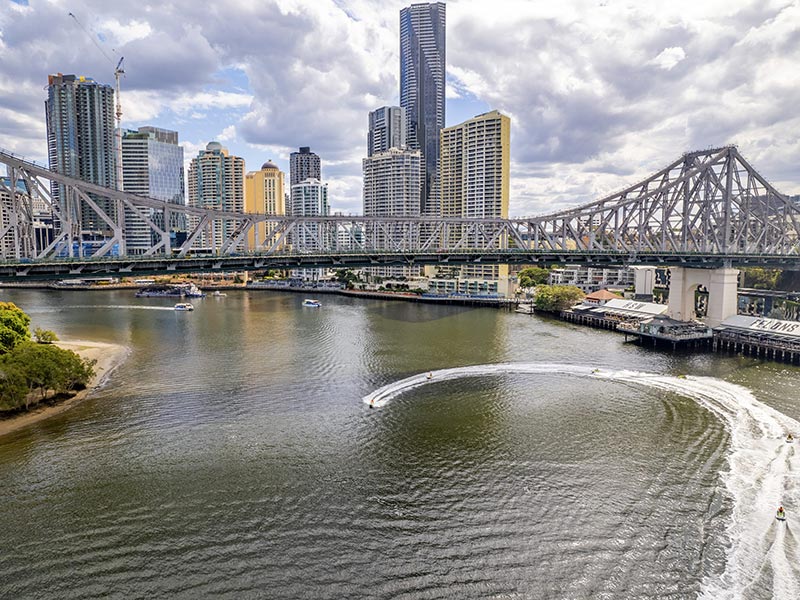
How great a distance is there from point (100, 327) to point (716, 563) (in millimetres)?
39104

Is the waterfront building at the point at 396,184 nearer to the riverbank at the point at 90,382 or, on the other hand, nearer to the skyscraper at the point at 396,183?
the skyscraper at the point at 396,183

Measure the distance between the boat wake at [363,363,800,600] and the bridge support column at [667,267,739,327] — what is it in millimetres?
12811

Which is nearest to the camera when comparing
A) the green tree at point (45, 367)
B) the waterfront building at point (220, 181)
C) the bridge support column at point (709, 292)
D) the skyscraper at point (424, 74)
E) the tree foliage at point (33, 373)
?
the tree foliage at point (33, 373)

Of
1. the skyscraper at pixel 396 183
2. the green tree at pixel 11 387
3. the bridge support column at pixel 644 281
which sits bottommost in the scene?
the green tree at pixel 11 387

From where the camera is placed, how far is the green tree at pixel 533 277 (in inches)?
2429

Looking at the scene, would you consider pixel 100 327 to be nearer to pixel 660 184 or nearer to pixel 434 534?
pixel 434 534

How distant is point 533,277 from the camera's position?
206 ft

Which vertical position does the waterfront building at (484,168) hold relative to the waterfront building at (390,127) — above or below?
below

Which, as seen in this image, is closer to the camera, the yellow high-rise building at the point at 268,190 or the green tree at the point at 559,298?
the green tree at the point at 559,298

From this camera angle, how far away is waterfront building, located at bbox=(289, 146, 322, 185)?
129500 mm

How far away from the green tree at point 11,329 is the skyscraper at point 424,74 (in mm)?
88603

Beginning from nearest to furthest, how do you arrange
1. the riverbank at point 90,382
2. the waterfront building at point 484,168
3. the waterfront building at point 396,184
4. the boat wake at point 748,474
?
the boat wake at point 748,474
the riverbank at point 90,382
the waterfront building at point 484,168
the waterfront building at point 396,184

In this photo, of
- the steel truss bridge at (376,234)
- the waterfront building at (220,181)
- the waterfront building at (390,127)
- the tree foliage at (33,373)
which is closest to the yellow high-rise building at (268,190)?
the waterfront building at (220,181)

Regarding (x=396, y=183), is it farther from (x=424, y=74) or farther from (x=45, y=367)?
(x=45, y=367)
